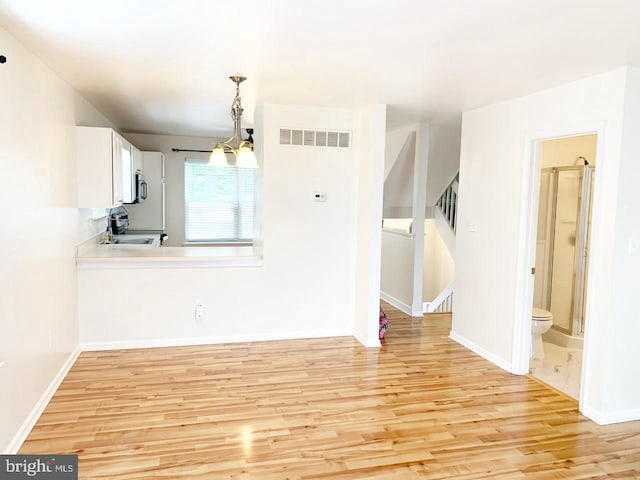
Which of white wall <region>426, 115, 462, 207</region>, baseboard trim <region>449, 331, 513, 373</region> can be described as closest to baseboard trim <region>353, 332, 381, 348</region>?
baseboard trim <region>449, 331, 513, 373</region>

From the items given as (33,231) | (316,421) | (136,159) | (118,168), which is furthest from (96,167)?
(316,421)

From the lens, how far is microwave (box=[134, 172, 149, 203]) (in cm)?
634

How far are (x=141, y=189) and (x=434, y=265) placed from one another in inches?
208

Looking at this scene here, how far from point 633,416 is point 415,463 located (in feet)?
5.52

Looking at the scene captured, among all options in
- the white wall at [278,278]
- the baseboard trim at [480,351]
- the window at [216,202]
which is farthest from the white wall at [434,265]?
the white wall at [278,278]

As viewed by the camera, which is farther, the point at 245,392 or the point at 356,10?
the point at 245,392

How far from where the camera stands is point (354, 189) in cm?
480

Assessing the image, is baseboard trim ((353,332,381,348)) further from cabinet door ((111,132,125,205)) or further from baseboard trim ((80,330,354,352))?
cabinet door ((111,132,125,205))

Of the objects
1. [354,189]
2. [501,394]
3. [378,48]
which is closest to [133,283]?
[354,189]

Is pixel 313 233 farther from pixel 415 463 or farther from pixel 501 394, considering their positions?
pixel 415 463

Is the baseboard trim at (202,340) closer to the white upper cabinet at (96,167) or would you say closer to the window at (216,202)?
the white upper cabinet at (96,167)

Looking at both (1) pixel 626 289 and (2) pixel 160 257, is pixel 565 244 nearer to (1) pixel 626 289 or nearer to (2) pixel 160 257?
(1) pixel 626 289

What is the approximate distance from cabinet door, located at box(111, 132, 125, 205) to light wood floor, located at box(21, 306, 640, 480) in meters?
1.46

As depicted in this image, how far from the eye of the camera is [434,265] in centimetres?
870
